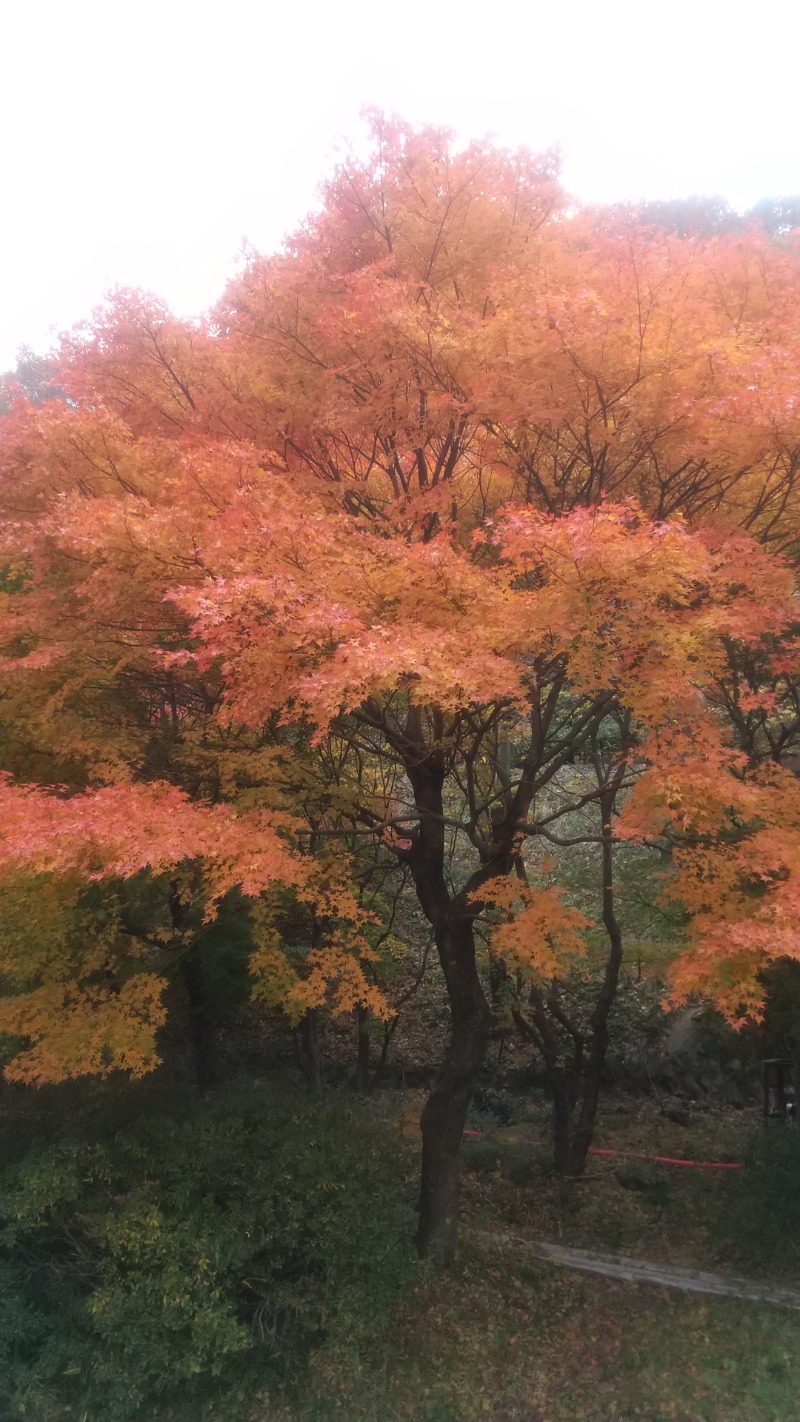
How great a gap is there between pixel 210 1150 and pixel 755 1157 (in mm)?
5692

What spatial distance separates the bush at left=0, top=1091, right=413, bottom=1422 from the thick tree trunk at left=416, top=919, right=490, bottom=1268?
0.99 feet

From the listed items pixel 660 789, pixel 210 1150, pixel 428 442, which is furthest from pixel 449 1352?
pixel 428 442

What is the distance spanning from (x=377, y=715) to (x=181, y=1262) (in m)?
4.52

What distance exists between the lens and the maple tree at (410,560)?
508cm

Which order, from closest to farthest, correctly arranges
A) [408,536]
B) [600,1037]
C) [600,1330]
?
[600,1330], [408,536], [600,1037]

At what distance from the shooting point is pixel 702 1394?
528 centimetres

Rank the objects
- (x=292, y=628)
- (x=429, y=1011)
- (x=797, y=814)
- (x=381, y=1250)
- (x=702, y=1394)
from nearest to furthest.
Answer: (x=292, y=628) → (x=702, y=1394) → (x=797, y=814) → (x=381, y=1250) → (x=429, y=1011)

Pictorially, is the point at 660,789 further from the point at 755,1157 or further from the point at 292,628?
the point at 755,1157

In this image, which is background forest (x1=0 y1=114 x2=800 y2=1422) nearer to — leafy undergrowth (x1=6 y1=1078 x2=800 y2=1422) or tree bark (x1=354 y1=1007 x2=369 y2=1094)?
leafy undergrowth (x1=6 y1=1078 x2=800 y2=1422)

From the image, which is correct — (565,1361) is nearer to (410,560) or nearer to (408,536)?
(410,560)

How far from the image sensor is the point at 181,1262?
5.87 metres

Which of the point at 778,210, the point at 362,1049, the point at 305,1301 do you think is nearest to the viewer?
the point at 305,1301

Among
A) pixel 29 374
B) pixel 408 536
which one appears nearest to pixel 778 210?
pixel 408 536

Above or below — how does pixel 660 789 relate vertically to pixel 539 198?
below
